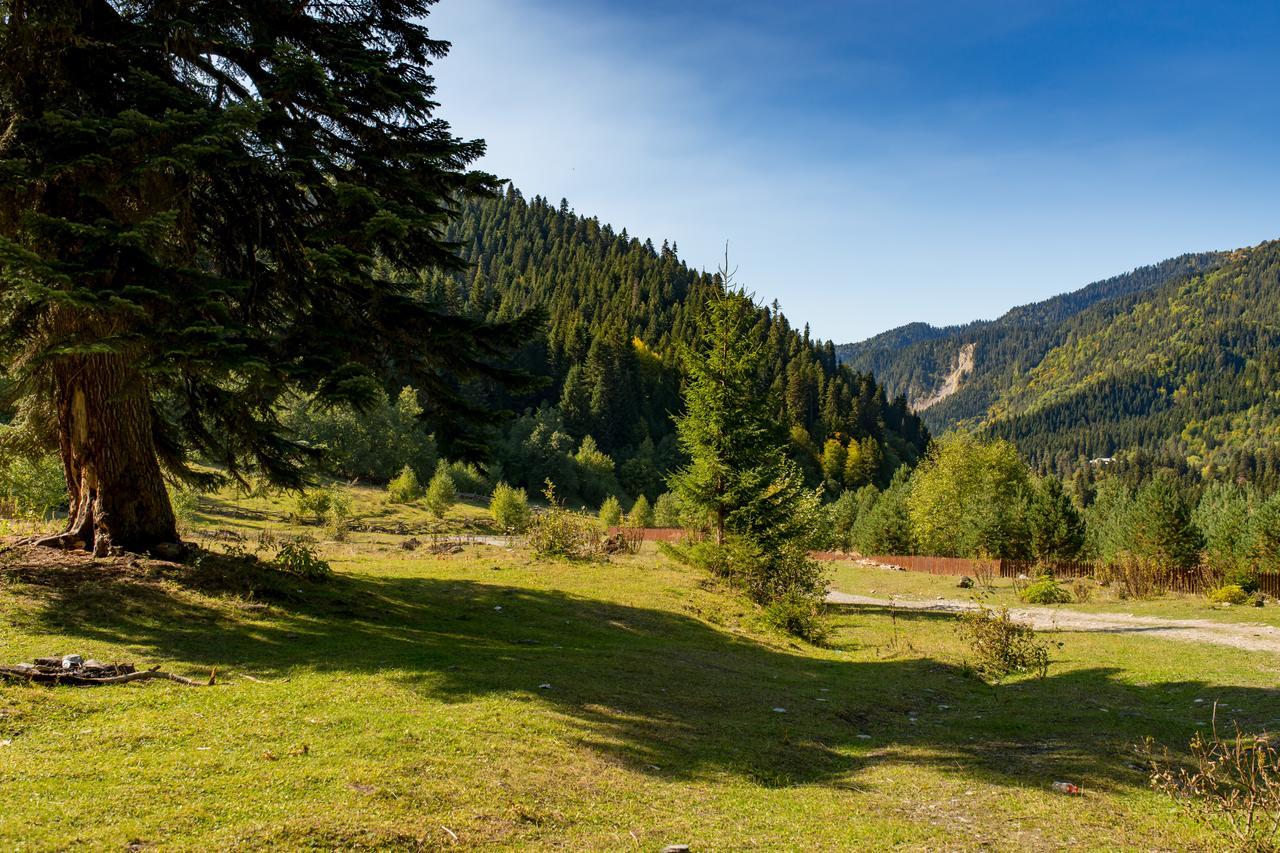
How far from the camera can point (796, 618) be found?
1716 cm

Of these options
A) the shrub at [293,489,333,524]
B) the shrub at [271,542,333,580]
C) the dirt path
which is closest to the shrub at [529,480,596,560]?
the shrub at [271,542,333,580]

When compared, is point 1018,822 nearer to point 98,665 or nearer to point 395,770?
point 395,770

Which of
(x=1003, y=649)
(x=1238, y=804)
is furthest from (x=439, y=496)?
(x=1238, y=804)

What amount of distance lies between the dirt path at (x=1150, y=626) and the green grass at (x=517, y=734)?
429 cm

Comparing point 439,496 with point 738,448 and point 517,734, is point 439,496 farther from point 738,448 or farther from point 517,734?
point 517,734

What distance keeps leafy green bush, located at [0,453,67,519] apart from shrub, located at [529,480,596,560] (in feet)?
38.9

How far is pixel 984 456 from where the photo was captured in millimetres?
59938

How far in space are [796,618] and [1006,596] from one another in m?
21.3

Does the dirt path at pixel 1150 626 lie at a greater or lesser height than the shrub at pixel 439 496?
lesser

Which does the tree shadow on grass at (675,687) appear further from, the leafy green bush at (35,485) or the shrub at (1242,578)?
the shrub at (1242,578)

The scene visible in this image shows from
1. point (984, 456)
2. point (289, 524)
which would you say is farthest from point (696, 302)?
point (289, 524)

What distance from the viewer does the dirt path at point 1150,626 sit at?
17312 mm

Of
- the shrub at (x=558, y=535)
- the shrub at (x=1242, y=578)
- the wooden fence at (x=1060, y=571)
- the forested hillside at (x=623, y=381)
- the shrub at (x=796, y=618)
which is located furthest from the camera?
the forested hillside at (x=623, y=381)

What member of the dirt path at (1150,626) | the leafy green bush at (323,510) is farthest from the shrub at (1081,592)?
the leafy green bush at (323,510)
